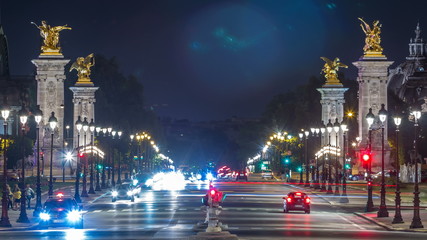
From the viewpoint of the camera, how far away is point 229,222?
54781 mm

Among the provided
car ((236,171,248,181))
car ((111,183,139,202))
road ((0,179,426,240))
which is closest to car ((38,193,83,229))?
road ((0,179,426,240))

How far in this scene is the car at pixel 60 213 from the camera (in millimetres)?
49312

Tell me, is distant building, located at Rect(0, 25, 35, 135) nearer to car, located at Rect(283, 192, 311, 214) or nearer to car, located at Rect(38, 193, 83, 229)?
car, located at Rect(283, 192, 311, 214)

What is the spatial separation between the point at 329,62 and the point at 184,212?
3591 inches

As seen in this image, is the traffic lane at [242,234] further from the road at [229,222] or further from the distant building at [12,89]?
the distant building at [12,89]

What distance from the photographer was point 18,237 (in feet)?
147

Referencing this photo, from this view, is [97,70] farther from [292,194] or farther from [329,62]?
[292,194]

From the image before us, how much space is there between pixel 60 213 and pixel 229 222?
29.6 feet

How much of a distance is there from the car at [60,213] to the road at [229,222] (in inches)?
15.6

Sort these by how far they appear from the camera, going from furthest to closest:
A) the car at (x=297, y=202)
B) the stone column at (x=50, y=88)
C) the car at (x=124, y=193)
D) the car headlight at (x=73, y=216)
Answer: the stone column at (x=50, y=88)
the car at (x=124, y=193)
the car at (x=297, y=202)
the car headlight at (x=73, y=216)

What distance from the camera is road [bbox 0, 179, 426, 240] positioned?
45.6 metres

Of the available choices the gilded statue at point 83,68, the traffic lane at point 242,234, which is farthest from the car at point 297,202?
the gilded statue at point 83,68

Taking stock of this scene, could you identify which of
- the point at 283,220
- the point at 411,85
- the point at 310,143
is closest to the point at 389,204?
the point at 283,220

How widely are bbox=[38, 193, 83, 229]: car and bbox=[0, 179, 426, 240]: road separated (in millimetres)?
397
